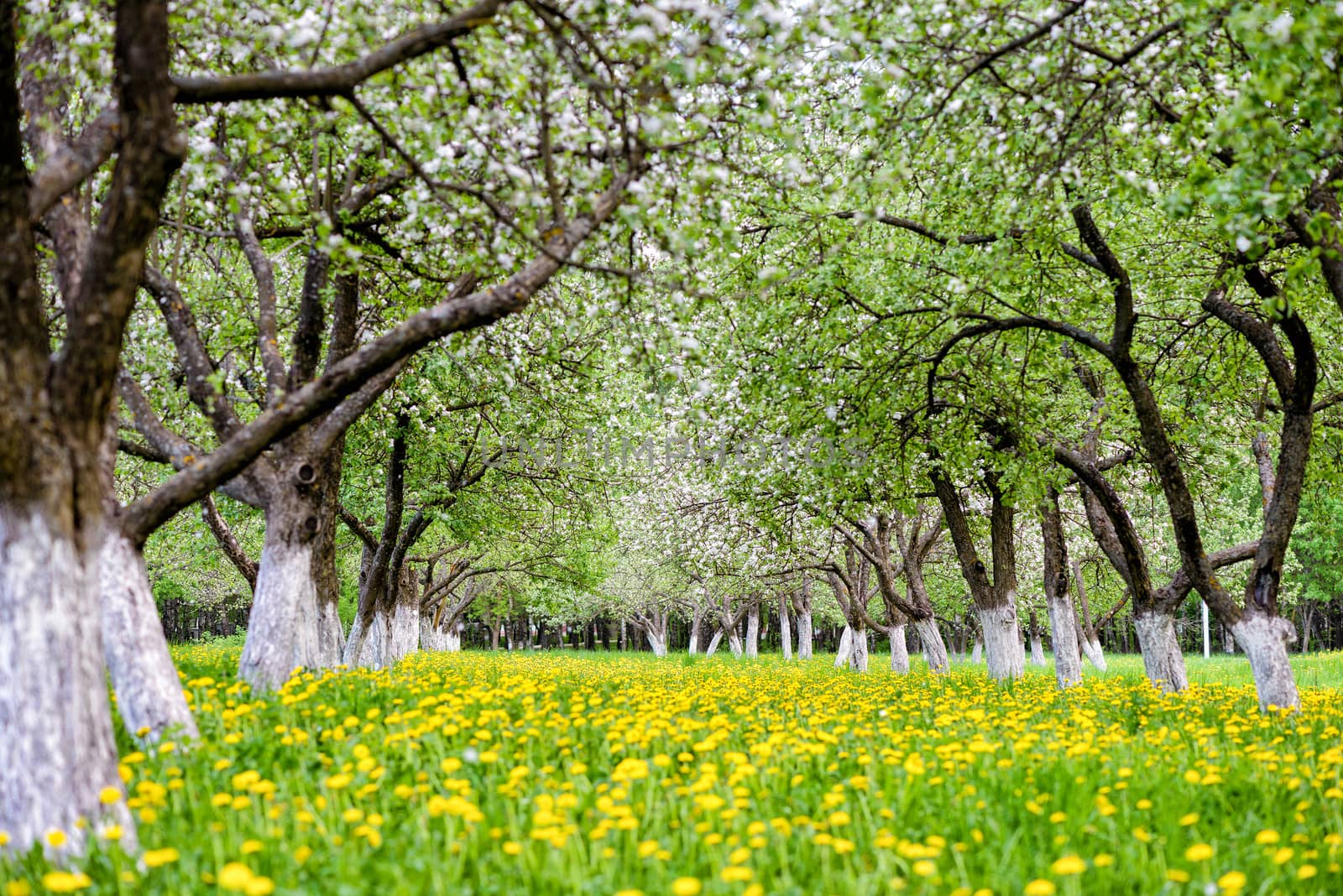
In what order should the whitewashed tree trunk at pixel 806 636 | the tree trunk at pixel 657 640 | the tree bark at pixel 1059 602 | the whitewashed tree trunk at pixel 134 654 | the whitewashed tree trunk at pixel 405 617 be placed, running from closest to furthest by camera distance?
the whitewashed tree trunk at pixel 134 654 → the tree bark at pixel 1059 602 → the whitewashed tree trunk at pixel 405 617 → the whitewashed tree trunk at pixel 806 636 → the tree trunk at pixel 657 640

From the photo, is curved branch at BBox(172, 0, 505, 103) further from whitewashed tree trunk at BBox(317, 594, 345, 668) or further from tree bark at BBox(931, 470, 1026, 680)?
tree bark at BBox(931, 470, 1026, 680)

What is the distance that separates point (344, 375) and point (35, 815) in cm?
299

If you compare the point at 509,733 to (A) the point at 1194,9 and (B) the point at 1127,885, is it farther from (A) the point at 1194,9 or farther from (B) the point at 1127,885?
(A) the point at 1194,9

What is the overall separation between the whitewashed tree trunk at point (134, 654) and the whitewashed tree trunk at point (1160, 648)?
41.1 feet

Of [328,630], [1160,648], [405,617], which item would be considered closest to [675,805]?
[1160,648]

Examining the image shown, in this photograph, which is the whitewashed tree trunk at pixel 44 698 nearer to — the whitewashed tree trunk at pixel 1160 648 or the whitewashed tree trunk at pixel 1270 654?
the whitewashed tree trunk at pixel 1270 654

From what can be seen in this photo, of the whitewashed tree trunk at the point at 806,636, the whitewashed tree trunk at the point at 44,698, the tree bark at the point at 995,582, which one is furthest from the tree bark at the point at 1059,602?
the whitewashed tree trunk at the point at 806,636

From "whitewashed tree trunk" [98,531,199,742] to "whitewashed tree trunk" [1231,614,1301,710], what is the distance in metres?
10.8

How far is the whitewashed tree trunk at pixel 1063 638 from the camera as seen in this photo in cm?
1576

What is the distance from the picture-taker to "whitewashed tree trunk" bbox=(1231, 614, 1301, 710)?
33.0 ft

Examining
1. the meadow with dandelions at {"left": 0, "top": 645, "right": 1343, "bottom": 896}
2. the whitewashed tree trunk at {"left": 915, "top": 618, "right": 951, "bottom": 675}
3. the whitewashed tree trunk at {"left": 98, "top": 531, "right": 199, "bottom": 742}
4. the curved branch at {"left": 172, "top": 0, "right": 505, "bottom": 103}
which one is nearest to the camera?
the meadow with dandelions at {"left": 0, "top": 645, "right": 1343, "bottom": 896}

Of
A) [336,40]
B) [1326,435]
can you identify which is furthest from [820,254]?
[1326,435]

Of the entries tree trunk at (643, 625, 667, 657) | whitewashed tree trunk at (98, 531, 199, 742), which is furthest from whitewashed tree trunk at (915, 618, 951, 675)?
tree trunk at (643, 625, 667, 657)

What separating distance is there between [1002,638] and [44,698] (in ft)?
51.5
